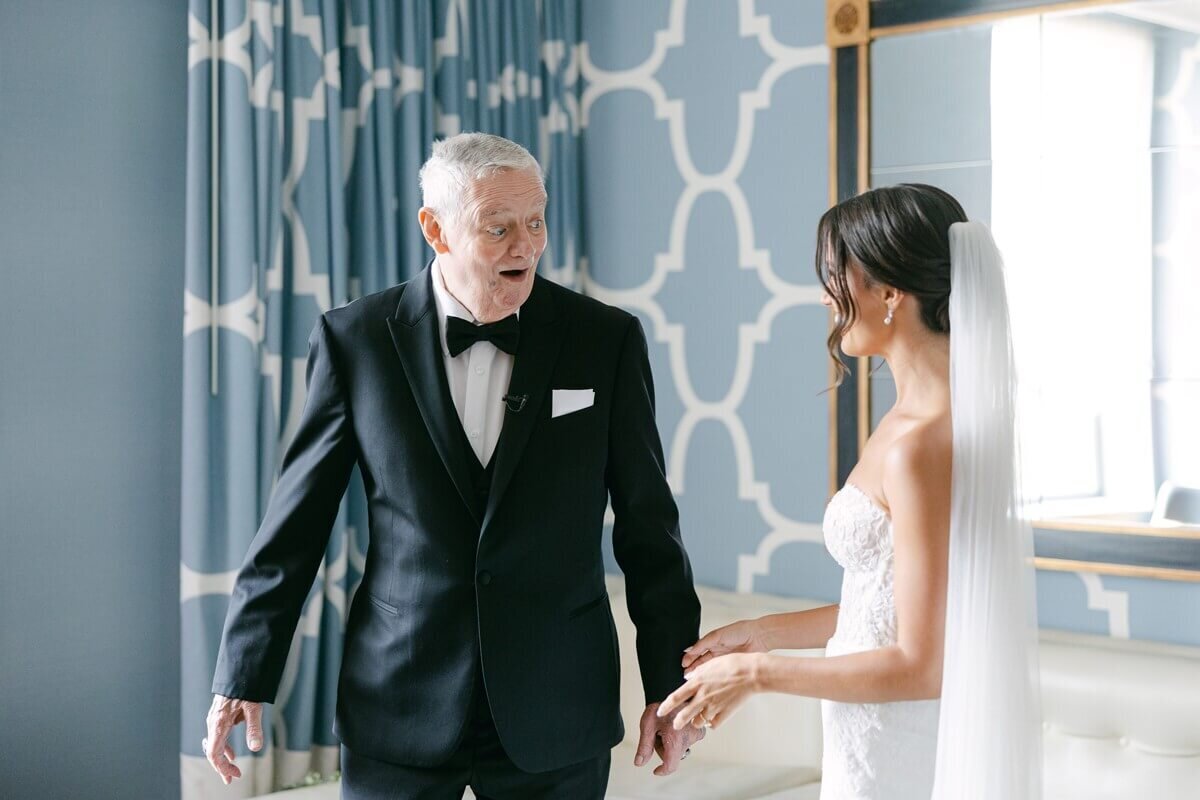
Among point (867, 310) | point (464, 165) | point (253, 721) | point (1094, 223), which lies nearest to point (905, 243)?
point (867, 310)

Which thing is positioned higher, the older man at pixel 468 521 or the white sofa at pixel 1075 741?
the older man at pixel 468 521

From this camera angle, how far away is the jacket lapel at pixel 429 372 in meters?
1.80

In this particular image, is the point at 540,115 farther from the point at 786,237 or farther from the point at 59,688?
the point at 59,688

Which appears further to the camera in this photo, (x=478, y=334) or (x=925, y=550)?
(x=478, y=334)

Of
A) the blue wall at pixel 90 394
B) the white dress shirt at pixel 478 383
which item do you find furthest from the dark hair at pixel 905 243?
the blue wall at pixel 90 394

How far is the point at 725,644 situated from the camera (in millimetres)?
1997

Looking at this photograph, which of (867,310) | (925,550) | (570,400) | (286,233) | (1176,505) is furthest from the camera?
(286,233)

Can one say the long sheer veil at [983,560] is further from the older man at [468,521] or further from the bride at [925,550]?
the older man at [468,521]

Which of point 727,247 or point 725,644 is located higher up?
point 727,247

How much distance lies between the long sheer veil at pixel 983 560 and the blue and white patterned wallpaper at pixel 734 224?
1552 mm

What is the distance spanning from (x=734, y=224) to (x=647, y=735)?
1.93 metres

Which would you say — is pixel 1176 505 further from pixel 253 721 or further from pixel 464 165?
pixel 253 721

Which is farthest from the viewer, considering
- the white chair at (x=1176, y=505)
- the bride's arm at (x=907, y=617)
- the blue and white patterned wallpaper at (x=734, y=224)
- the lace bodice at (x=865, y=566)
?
the blue and white patterned wallpaper at (x=734, y=224)

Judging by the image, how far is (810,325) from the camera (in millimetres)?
3408
